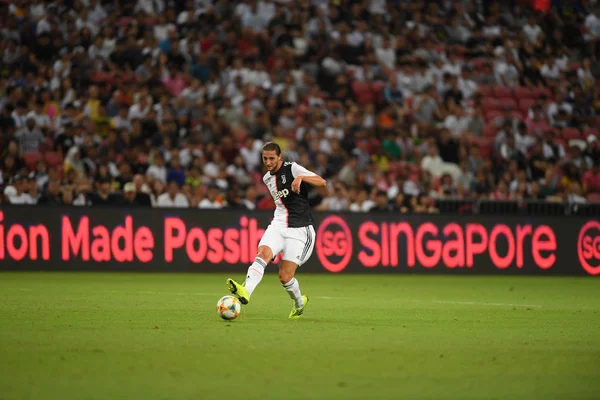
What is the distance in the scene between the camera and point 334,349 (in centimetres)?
962

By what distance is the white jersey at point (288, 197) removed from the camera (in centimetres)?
1289

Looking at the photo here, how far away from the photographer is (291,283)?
12719mm

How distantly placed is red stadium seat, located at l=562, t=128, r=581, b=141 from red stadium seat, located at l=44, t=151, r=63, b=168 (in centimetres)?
1424

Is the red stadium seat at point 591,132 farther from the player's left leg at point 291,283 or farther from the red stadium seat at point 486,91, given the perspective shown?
the player's left leg at point 291,283

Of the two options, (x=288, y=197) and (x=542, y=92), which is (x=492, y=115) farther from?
(x=288, y=197)

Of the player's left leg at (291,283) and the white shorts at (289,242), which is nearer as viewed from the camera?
the player's left leg at (291,283)

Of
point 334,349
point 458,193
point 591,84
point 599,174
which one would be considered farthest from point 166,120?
point 334,349

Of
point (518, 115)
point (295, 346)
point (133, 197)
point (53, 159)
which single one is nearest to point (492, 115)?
point (518, 115)

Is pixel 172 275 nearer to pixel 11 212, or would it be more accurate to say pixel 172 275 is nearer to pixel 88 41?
pixel 11 212

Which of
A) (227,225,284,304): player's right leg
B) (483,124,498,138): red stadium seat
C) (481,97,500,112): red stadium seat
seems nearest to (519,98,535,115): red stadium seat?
(481,97,500,112): red stadium seat

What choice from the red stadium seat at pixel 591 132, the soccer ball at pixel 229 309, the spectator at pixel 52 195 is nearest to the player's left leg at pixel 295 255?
the soccer ball at pixel 229 309

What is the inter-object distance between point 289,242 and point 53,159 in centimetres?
1250

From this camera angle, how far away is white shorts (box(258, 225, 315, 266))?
1285 centimetres

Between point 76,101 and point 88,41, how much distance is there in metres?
2.36
